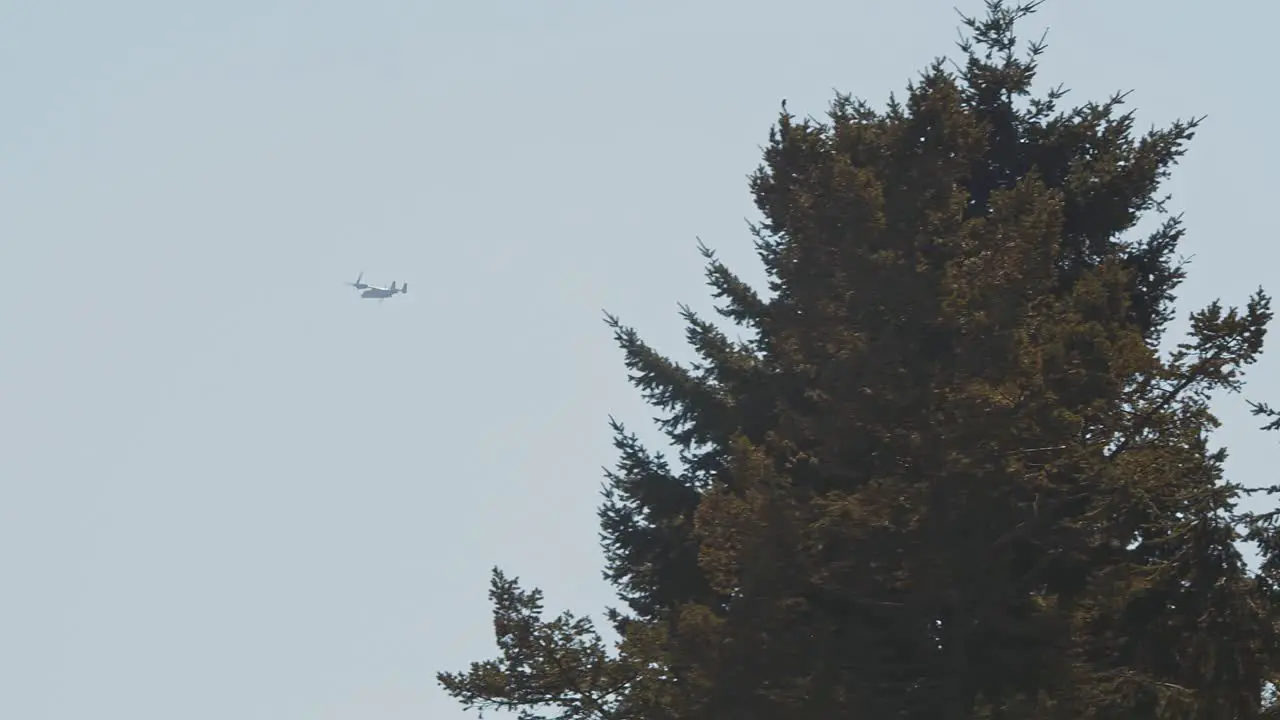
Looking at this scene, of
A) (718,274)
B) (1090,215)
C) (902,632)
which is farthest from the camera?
(718,274)

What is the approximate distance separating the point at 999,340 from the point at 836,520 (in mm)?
2803

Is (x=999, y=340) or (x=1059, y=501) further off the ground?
(x=999, y=340)

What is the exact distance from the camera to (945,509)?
2116 centimetres

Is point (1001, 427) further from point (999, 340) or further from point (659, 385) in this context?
point (659, 385)

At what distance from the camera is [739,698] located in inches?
831

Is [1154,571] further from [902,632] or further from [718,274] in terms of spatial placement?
[718,274]

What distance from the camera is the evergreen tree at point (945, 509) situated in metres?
A: 20.4

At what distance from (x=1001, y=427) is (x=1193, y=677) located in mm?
3463

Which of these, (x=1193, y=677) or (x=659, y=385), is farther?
(x=659, y=385)

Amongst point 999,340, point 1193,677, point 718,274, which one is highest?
point 718,274

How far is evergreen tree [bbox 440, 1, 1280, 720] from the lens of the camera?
67.1 feet

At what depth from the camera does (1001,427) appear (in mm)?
20438

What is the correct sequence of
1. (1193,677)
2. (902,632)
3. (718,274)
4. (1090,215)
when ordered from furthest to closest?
(718,274), (1090,215), (902,632), (1193,677)

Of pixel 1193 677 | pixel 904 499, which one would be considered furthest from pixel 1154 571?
pixel 904 499
